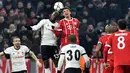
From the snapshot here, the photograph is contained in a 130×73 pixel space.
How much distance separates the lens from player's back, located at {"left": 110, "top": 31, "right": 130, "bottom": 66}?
52.3 ft

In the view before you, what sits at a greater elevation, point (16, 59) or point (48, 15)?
point (48, 15)

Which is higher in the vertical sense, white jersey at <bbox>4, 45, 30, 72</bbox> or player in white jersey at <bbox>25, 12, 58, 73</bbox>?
player in white jersey at <bbox>25, 12, 58, 73</bbox>

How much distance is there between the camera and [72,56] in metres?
16.8

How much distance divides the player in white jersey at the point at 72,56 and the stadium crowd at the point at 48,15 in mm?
5882

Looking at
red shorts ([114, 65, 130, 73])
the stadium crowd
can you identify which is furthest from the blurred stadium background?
red shorts ([114, 65, 130, 73])

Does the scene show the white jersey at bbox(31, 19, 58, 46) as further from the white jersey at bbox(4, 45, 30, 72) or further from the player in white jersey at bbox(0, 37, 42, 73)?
the white jersey at bbox(4, 45, 30, 72)

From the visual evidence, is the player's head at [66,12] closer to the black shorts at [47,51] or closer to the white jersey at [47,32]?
the white jersey at [47,32]

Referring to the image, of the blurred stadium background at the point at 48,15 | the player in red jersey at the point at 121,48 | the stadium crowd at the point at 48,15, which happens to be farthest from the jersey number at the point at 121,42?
the stadium crowd at the point at 48,15

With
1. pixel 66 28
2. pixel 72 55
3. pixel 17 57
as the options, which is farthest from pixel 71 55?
pixel 17 57

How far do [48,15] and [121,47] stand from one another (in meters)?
A: 9.92

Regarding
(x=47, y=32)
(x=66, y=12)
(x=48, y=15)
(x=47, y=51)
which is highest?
(x=48, y=15)

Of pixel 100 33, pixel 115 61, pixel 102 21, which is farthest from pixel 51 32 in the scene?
pixel 102 21

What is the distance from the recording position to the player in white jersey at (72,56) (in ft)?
54.9

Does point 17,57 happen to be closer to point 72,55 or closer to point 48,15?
point 72,55
